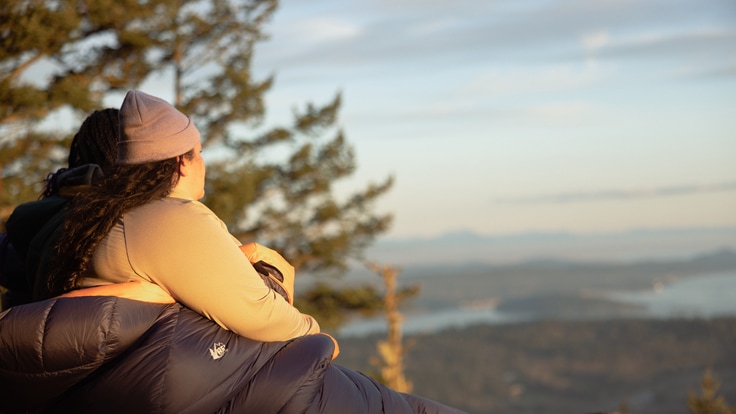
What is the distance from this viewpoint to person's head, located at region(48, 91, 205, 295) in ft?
6.61

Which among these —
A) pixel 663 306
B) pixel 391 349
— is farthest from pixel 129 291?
pixel 663 306

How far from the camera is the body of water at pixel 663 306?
11225 cm

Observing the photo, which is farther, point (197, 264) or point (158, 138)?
point (158, 138)

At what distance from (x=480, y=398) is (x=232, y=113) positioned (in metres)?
67.5

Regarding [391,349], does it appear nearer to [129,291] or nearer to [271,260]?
[271,260]

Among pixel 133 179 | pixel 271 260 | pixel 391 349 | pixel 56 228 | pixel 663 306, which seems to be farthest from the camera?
pixel 663 306

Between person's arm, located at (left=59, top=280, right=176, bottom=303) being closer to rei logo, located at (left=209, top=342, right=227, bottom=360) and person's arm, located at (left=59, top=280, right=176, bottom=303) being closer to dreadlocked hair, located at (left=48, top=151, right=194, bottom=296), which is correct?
dreadlocked hair, located at (left=48, top=151, right=194, bottom=296)

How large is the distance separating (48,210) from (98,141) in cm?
24

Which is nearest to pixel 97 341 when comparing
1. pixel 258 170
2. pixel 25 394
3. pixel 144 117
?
pixel 25 394

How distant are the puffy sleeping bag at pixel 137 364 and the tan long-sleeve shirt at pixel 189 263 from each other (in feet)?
0.20

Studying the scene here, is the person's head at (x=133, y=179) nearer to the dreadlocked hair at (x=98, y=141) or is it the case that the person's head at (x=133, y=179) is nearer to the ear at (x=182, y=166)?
the ear at (x=182, y=166)

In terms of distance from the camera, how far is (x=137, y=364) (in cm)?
193

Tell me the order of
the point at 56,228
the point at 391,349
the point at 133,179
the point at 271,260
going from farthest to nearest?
the point at 391,349 → the point at 271,260 → the point at 56,228 → the point at 133,179

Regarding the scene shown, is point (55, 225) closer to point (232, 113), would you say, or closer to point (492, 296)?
point (232, 113)
